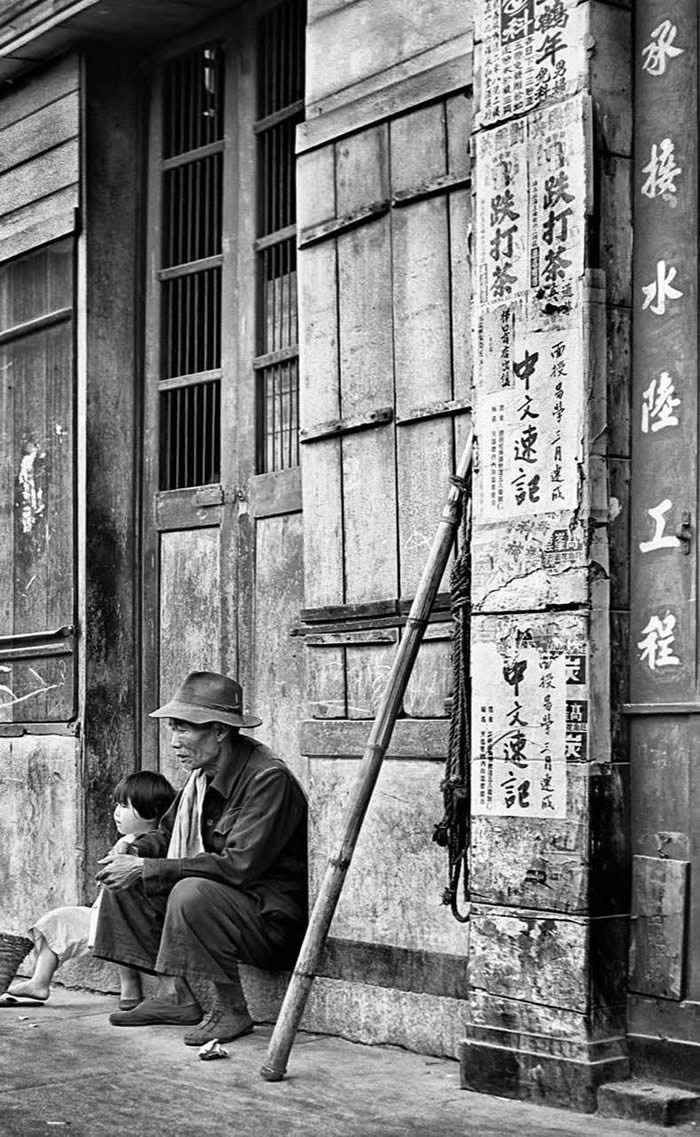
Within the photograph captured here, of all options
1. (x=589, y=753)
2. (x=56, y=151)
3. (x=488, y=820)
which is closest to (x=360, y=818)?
(x=488, y=820)

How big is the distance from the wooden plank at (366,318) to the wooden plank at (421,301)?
6 centimetres

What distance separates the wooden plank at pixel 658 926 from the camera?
4.62 metres

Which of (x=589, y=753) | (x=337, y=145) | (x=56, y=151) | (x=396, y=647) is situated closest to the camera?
(x=589, y=753)

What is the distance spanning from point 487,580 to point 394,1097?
1523 millimetres

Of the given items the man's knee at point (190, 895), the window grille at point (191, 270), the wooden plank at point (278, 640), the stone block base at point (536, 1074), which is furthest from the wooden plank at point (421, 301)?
the stone block base at point (536, 1074)

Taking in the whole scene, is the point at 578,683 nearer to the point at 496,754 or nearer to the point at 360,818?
the point at 496,754

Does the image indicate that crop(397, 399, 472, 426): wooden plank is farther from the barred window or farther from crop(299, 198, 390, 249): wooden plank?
the barred window

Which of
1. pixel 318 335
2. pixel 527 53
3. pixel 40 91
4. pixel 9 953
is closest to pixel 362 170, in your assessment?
pixel 318 335

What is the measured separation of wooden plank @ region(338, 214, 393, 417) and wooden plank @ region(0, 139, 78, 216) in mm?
1936

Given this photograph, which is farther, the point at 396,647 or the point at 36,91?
the point at 36,91

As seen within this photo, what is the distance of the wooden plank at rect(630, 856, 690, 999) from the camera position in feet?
15.1

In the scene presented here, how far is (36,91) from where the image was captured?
303 inches

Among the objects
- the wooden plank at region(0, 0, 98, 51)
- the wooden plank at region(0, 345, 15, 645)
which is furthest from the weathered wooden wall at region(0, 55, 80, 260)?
the wooden plank at region(0, 345, 15, 645)

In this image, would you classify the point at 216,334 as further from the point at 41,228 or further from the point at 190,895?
the point at 190,895
